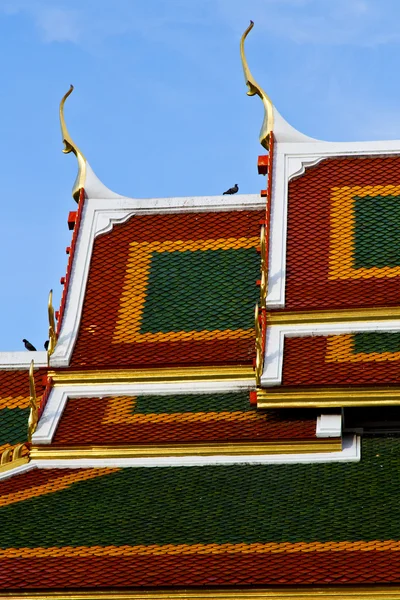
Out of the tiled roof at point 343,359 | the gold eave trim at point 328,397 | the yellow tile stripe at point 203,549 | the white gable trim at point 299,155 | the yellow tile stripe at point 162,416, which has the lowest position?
the yellow tile stripe at point 203,549

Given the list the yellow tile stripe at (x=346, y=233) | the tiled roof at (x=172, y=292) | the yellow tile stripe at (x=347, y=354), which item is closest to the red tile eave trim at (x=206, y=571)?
the yellow tile stripe at (x=347, y=354)

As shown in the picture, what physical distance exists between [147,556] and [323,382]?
351 cm

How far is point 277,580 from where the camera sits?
14.4m

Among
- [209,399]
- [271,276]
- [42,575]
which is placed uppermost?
[271,276]

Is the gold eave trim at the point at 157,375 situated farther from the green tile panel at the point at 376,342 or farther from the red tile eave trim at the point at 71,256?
the green tile panel at the point at 376,342

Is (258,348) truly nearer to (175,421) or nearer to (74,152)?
(175,421)

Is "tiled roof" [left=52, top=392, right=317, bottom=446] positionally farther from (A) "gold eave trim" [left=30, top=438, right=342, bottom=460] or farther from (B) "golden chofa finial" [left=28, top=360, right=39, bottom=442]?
(B) "golden chofa finial" [left=28, top=360, right=39, bottom=442]

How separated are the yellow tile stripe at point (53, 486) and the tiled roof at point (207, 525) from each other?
2 cm

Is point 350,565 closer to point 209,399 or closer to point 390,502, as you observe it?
point 390,502

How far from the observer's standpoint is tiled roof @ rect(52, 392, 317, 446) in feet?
58.4

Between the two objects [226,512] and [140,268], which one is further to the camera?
[140,268]

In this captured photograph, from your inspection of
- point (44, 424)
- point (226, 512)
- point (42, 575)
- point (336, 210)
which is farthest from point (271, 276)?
point (42, 575)

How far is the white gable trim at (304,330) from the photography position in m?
18.4

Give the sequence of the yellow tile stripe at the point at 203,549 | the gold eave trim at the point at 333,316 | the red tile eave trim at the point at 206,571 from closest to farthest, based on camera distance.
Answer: the red tile eave trim at the point at 206,571 → the yellow tile stripe at the point at 203,549 → the gold eave trim at the point at 333,316
